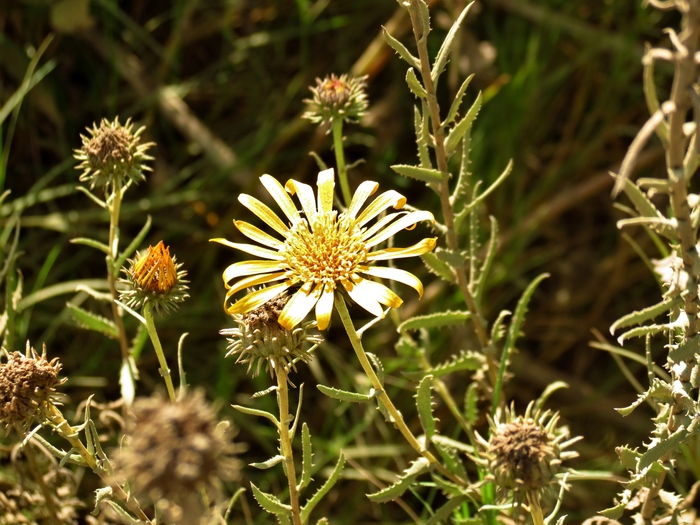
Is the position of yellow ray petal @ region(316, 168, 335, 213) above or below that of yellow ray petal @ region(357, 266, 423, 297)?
above

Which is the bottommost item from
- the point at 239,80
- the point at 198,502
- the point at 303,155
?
the point at 198,502

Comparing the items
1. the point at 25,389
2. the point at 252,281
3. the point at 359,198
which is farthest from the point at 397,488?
the point at 25,389

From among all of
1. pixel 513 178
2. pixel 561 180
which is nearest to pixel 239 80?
pixel 513 178

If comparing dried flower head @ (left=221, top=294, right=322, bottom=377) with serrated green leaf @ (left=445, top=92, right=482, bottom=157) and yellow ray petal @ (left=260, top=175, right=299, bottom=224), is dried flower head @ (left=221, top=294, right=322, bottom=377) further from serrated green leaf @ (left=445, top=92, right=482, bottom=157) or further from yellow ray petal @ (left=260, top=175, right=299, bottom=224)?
serrated green leaf @ (left=445, top=92, right=482, bottom=157)

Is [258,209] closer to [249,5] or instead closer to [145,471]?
[145,471]

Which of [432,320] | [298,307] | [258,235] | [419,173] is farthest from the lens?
[432,320]

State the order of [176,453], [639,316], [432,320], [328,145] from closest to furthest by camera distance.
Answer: [176,453] → [639,316] → [432,320] → [328,145]

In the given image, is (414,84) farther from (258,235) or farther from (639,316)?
(639,316)

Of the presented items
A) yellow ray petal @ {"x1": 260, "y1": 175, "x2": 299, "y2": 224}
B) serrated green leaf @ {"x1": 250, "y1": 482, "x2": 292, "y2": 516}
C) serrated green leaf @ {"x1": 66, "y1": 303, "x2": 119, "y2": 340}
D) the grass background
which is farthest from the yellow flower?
the grass background
